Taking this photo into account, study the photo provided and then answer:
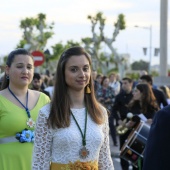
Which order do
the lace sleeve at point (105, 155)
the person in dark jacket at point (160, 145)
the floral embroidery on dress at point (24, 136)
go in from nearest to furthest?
the person in dark jacket at point (160, 145)
the lace sleeve at point (105, 155)
the floral embroidery on dress at point (24, 136)

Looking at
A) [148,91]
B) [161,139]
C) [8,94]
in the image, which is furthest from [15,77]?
[148,91]

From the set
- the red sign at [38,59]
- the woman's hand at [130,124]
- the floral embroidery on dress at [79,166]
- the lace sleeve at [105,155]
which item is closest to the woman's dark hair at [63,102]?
the lace sleeve at [105,155]

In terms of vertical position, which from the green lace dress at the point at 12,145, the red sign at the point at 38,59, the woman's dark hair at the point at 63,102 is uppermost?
the woman's dark hair at the point at 63,102

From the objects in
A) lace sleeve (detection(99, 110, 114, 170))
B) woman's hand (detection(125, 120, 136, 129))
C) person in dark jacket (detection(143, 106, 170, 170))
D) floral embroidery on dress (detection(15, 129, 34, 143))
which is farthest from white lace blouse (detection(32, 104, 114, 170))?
woman's hand (detection(125, 120, 136, 129))

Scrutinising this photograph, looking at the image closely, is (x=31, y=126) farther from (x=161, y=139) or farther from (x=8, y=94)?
(x=161, y=139)

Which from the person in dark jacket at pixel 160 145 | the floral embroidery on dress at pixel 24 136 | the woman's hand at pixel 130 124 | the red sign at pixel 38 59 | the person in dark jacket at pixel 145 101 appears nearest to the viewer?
the person in dark jacket at pixel 160 145

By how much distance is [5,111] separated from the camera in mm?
5016

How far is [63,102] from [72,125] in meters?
0.17

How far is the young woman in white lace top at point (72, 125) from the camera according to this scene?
392cm

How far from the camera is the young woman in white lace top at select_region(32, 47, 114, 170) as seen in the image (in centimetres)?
392

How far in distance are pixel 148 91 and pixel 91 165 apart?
4.80 meters

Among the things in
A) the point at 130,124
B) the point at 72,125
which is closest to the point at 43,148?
the point at 72,125

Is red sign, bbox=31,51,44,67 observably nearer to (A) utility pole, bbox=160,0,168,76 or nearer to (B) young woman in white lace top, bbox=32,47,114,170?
(A) utility pole, bbox=160,0,168,76

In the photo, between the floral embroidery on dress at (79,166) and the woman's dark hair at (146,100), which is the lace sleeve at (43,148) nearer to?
the floral embroidery on dress at (79,166)
